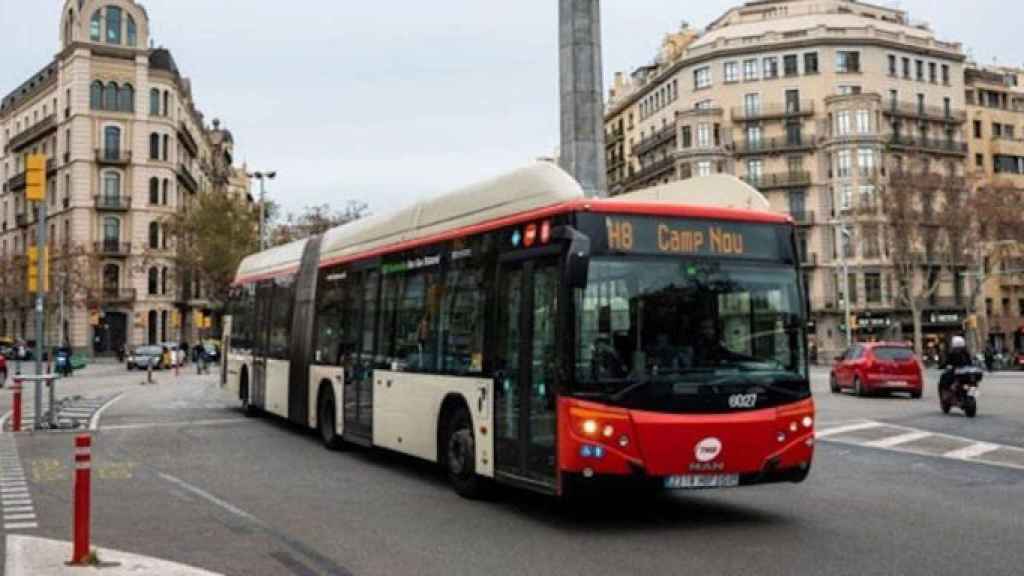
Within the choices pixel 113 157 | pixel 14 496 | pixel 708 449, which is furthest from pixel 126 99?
pixel 708 449

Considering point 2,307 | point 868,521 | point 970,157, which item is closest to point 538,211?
point 868,521

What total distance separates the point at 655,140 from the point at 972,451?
76923 mm

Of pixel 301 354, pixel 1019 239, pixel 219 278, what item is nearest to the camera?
pixel 301 354

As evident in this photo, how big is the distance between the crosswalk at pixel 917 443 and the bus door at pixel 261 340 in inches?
393

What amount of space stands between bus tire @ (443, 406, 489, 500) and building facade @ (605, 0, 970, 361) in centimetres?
6990

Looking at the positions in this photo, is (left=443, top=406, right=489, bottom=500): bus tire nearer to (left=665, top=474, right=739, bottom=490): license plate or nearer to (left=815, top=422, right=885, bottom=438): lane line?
(left=665, top=474, right=739, bottom=490): license plate

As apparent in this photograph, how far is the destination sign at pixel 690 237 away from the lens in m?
9.09

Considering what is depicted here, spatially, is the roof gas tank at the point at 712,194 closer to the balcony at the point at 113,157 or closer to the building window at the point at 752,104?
the balcony at the point at 113,157

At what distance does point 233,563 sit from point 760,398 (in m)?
4.56

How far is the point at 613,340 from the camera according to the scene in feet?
28.8

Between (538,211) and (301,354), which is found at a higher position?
(538,211)

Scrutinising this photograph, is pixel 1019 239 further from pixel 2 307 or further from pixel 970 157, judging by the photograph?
pixel 2 307

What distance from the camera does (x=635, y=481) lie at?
28.7ft

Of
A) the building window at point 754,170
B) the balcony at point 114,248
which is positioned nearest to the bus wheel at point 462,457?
the balcony at point 114,248
